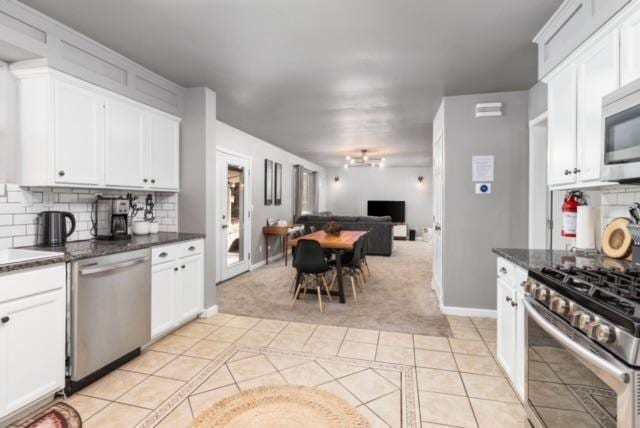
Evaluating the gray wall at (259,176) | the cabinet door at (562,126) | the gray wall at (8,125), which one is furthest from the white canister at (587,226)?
the gray wall at (259,176)

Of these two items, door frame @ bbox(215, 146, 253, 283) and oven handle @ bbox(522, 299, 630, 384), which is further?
door frame @ bbox(215, 146, 253, 283)

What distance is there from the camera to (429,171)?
10.9 m

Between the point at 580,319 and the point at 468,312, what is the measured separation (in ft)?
8.70

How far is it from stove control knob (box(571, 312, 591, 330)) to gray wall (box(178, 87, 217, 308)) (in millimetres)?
3154

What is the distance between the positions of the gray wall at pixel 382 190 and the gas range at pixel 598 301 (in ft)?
31.1

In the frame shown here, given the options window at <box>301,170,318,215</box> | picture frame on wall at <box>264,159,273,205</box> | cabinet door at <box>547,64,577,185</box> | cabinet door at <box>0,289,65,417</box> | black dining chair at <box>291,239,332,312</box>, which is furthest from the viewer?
window at <box>301,170,318,215</box>

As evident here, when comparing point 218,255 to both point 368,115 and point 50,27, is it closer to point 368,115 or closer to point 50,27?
point 368,115

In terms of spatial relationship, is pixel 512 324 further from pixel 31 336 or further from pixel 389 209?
pixel 389 209

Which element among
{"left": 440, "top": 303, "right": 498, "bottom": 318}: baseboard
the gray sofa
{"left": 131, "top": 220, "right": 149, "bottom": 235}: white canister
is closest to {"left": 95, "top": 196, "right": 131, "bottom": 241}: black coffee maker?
{"left": 131, "top": 220, "right": 149, "bottom": 235}: white canister

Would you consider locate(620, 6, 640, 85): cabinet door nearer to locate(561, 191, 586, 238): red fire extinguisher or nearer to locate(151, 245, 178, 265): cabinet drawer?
locate(561, 191, 586, 238): red fire extinguisher

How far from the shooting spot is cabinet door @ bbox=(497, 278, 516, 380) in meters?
2.12

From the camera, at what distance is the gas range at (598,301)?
105cm

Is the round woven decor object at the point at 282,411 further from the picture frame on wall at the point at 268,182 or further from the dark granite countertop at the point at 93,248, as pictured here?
the picture frame on wall at the point at 268,182

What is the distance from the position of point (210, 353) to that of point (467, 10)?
3118 millimetres
